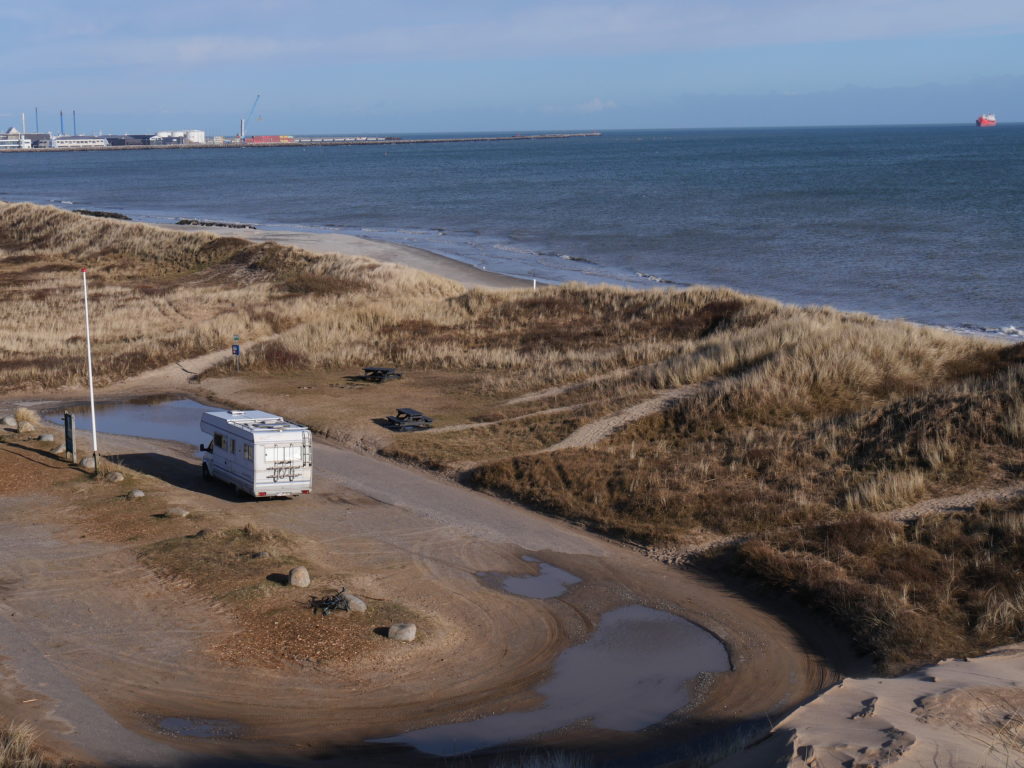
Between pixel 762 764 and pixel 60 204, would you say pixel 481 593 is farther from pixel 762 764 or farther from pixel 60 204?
pixel 60 204

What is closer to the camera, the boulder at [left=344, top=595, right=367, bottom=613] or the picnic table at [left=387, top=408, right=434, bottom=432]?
the boulder at [left=344, top=595, right=367, bottom=613]

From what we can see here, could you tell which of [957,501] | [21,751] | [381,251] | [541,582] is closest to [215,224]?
[381,251]

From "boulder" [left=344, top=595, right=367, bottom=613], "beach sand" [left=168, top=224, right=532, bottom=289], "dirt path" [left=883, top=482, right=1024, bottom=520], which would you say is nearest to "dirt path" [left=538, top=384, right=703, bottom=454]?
"dirt path" [left=883, top=482, right=1024, bottom=520]

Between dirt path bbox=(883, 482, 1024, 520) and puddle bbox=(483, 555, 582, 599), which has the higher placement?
dirt path bbox=(883, 482, 1024, 520)

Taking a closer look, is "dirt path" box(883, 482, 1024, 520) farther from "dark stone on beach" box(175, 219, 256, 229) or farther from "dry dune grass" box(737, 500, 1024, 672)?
"dark stone on beach" box(175, 219, 256, 229)

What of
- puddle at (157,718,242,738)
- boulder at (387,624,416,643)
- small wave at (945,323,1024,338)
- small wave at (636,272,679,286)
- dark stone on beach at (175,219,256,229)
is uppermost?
dark stone on beach at (175,219,256,229)

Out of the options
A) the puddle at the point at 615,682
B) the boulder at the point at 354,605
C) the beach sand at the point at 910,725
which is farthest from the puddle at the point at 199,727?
the beach sand at the point at 910,725

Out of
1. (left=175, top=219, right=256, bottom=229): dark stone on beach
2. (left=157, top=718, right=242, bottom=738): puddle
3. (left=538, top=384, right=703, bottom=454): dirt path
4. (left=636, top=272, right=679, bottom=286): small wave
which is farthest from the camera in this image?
(left=175, top=219, right=256, bottom=229): dark stone on beach
